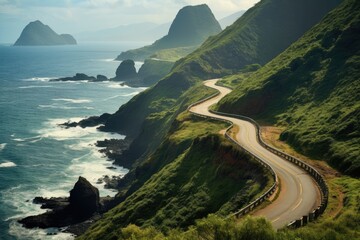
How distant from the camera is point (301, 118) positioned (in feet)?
284

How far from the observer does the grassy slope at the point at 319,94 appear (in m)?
67.6

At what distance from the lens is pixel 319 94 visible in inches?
3775

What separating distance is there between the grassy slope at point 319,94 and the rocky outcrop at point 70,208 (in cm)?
4355

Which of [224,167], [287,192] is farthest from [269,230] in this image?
[224,167]

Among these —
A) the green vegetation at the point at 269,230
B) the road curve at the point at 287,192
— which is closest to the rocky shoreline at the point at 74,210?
the road curve at the point at 287,192

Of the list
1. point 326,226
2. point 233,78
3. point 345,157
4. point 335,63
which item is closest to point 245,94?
point 335,63

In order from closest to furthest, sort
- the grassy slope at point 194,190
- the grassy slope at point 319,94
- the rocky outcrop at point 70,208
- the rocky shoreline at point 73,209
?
the grassy slope at point 194,190, the grassy slope at point 319,94, the rocky shoreline at point 73,209, the rocky outcrop at point 70,208

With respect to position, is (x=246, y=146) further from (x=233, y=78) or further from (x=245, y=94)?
(x=233, y=78)

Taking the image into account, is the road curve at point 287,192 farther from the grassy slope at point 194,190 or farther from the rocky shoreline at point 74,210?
the rocky shoreline at point 74,210

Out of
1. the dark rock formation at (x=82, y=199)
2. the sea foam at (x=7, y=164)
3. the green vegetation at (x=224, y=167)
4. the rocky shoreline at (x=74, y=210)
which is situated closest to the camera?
the green vegetation at (x=224, y=167)

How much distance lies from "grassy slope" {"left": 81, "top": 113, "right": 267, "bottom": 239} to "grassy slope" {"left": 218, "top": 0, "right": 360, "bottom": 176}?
13705mm

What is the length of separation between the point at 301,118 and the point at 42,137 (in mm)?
97542

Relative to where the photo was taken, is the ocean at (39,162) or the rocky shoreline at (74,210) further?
the ocean at (39,162)

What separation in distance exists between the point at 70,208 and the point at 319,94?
6392 cm
